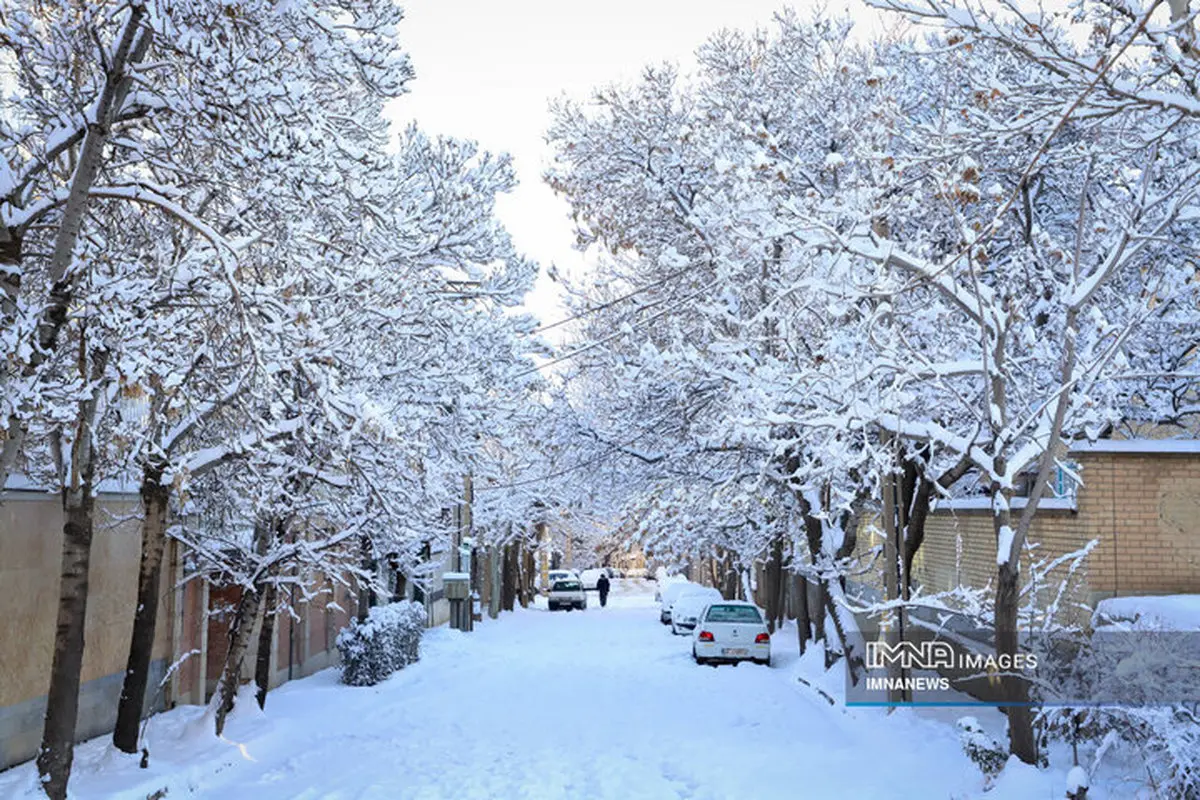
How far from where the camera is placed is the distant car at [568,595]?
52344 millimetres

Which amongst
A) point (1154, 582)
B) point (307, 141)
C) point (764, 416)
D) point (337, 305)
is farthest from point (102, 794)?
point (1154, 582)

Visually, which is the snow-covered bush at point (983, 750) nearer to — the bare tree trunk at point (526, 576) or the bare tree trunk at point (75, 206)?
the bare tree trunk at point (75, 206)

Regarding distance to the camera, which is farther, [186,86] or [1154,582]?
[1154,582]

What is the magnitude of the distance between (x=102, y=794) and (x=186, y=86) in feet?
20.2

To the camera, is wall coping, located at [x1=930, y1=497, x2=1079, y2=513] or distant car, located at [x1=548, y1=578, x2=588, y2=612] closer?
wall coping, located at [x1=930, y1=497, x2=1079, y2=513]

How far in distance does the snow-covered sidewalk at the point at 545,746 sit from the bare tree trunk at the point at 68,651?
0.91ft

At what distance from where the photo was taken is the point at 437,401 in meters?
15.0

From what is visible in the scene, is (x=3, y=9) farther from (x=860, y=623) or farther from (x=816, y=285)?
(x=860, y=623)

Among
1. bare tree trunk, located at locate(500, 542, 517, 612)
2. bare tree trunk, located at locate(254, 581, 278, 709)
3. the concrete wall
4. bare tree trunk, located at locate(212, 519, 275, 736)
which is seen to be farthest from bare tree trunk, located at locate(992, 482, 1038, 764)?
bare tree trunk, located at locate(500, 542, 517, 612)

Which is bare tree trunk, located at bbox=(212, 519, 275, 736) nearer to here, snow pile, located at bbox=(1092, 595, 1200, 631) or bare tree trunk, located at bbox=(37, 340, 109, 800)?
bare tree trunk, located at bbox=(37, 340, 109, 800)

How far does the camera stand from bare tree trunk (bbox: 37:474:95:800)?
28.3 feet

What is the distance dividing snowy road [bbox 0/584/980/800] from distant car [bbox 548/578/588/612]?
30.2 m

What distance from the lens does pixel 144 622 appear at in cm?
1159

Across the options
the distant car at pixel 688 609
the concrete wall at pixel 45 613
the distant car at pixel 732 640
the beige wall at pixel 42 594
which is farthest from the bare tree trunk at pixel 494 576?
the beige wall at pixel 42 594
